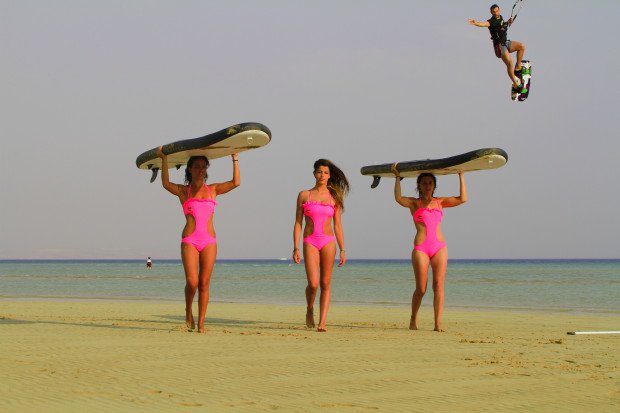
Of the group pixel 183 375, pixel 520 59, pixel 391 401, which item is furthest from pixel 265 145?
pixel 391 401

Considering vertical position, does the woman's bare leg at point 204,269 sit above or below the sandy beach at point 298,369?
above

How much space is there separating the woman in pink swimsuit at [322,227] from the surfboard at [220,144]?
1357 mm

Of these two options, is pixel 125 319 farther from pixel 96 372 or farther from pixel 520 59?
pixel 520 59

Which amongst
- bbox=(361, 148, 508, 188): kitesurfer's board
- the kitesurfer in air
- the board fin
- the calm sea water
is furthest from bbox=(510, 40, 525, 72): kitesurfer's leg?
the calm sea water

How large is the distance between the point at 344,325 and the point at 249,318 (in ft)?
7.39

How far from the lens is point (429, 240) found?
11586 mm

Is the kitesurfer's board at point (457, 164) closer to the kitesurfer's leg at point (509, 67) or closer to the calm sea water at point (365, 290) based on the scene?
the kitesurfer's leg at point (509, 67)

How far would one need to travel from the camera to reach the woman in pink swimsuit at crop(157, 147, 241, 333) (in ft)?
34.6

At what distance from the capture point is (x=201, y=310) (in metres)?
10.5

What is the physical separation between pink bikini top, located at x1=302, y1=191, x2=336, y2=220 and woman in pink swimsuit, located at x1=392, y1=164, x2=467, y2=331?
1.24 meters

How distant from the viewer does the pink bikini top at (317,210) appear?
1127cm

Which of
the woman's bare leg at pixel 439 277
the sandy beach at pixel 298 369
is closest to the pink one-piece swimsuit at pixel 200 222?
the sandy beach at pixel 298 369

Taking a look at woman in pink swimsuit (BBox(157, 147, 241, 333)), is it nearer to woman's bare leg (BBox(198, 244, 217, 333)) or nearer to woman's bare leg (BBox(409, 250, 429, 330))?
woman's bare leg (BBox(198, 244, 217, 333))

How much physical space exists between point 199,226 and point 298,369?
13.0 feet
